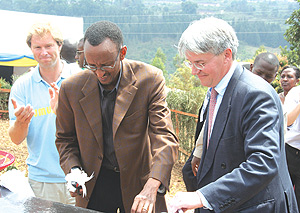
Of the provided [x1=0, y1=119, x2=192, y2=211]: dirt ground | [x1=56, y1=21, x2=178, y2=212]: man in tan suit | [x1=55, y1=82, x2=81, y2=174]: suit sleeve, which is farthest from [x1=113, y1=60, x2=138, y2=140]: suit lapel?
[x1=0, y1=119, x2=192, y2=211]: dirt ground

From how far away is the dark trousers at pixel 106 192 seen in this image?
2631mm

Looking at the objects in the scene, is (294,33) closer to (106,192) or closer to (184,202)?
(106,192)

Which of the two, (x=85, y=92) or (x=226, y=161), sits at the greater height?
(x=85, y=92)

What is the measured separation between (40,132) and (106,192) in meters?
0.89

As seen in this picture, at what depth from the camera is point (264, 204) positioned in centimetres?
189

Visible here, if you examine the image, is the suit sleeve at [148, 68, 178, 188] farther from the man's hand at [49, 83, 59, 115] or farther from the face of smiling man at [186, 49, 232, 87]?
the man's hand at [49, 83, 59, 115]

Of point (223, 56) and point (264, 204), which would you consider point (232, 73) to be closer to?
point (223, 56)

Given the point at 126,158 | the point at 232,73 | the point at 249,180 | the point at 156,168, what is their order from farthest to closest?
the point at 126,158 → the point at 156,168 → the point at 232,73 → the point at 249,180

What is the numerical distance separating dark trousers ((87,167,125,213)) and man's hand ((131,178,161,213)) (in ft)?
1.56

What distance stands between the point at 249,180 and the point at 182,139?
4757 millimetres

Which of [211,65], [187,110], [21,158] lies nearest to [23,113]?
[211,65]

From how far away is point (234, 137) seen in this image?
1.91 metres

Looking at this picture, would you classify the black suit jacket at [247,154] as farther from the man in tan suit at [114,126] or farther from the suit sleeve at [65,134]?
the suit sleeve at [65,134]

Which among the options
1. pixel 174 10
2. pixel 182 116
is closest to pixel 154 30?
pixel 174 10
